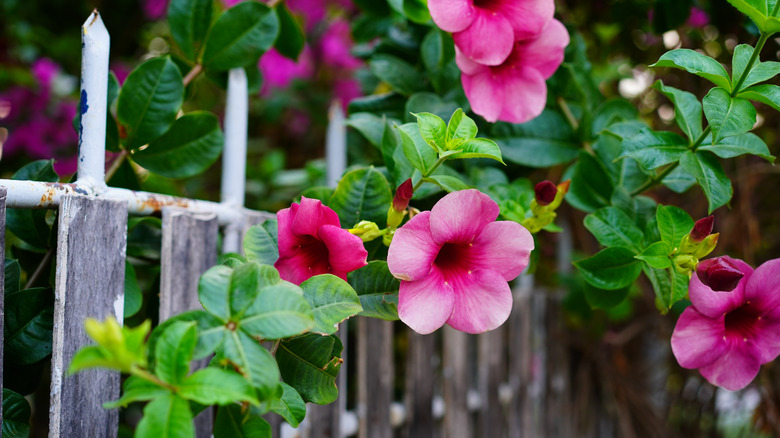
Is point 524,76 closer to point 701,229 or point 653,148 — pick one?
point 653,148

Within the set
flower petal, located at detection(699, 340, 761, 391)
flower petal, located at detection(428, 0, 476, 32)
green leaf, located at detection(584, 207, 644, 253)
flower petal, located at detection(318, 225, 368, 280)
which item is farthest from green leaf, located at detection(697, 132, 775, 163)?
flower petal, located at detection(318, 225, 368, 280)

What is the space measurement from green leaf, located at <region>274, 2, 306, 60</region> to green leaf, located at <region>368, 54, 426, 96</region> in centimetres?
15

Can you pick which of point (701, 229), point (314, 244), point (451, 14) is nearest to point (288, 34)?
point (451, 14)

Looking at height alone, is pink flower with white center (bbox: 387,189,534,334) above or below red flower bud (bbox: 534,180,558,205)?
below

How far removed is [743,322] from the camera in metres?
0.66

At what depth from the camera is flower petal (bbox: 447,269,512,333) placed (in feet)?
1.89

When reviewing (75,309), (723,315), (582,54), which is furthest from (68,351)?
(582,54)

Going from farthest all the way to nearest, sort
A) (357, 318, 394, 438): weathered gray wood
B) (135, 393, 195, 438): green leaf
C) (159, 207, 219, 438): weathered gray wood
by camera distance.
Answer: (357, 318, 394, 438): weathered gray wood
(159, 207, 219, 438): weathered gray wood
(135, 393, 195, 438): green leaf

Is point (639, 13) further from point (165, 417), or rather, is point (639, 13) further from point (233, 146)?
point (165, 417)

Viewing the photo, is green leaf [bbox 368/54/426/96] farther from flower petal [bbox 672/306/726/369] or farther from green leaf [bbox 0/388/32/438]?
green leaf [bbox 0/388/32/438]

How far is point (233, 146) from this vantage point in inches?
36.6

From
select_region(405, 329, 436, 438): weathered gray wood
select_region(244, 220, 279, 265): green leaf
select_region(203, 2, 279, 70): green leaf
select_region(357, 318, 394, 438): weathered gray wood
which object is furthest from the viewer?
select_region(405, 329, 436, 438): weathered gray wood

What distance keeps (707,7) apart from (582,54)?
352 millimetres

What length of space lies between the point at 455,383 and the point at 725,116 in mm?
1032
